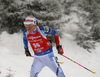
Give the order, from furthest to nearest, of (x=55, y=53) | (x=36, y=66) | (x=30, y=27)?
(x=55, y=53)
(x=36, y=66)
(x=30, y=27)

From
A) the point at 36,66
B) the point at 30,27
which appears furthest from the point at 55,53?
the point at 30,27

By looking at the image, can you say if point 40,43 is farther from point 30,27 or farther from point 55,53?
point 55,53

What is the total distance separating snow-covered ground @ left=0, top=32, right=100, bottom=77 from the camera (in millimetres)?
6055

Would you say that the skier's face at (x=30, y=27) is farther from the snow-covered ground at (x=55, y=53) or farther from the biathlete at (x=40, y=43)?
the snow-covered ground at (x=55, y=53)

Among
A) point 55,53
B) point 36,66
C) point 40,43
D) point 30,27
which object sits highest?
point 30,27

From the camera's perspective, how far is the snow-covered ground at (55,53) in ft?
19.9

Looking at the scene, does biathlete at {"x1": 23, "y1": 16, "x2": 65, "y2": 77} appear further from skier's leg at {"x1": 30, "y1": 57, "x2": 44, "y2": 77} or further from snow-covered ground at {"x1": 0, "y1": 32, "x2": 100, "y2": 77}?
snow-covered ground at {"x1": 0, "y1": 32, "x2": 100, "y2": 77}

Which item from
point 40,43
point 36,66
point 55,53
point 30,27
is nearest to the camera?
point 30,27

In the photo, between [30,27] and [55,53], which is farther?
[55,53]

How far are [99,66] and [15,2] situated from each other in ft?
19.4

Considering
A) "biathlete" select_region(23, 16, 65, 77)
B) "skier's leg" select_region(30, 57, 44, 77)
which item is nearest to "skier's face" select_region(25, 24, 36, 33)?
"biathlete" select_region(23, 16, 65, 77)

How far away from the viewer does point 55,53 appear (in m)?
8.50

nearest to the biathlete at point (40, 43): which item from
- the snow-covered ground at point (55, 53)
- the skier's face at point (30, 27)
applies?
the skier's face at point (30, 27)

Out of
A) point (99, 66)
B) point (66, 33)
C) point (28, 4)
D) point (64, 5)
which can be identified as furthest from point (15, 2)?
point (99, 66)
